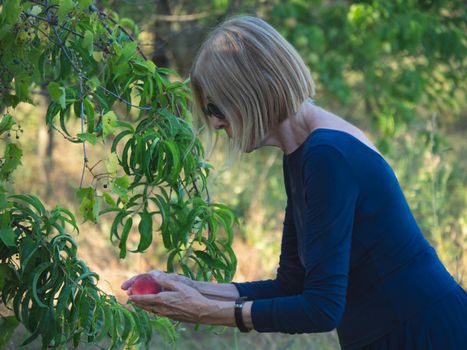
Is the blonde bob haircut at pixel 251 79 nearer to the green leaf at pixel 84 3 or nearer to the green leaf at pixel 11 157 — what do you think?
the green leaf at pixel 84 3

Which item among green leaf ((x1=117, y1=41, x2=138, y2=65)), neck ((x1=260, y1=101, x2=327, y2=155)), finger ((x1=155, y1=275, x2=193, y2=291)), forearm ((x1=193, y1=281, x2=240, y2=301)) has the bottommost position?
forearm ((x1=193, y1=281, x2=240, y2=301))

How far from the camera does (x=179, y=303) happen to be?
1847 mm

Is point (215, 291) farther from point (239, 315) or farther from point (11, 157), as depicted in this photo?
point (11, 157)

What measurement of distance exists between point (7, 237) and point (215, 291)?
528mm

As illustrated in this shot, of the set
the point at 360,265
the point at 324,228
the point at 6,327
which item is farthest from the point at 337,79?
the point at 324,228

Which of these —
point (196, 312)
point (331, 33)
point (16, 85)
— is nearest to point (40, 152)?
point (331, 33)

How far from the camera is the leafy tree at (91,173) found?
2127 mm

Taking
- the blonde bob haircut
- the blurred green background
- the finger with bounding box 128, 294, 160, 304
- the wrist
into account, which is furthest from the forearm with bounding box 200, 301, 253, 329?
Result: the blurred green background

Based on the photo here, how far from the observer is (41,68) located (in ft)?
7.49

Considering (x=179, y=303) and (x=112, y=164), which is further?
(x=112, y=164)

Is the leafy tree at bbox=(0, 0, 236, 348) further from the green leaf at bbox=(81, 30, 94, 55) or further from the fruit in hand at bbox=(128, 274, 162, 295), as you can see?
the fruit in hand at bbox=(128, 274, 162, 295)

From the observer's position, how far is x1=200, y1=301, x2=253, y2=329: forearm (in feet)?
5.85

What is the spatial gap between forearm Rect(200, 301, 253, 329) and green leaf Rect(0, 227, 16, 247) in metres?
0.58

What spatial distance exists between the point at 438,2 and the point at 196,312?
5206 millimetres
